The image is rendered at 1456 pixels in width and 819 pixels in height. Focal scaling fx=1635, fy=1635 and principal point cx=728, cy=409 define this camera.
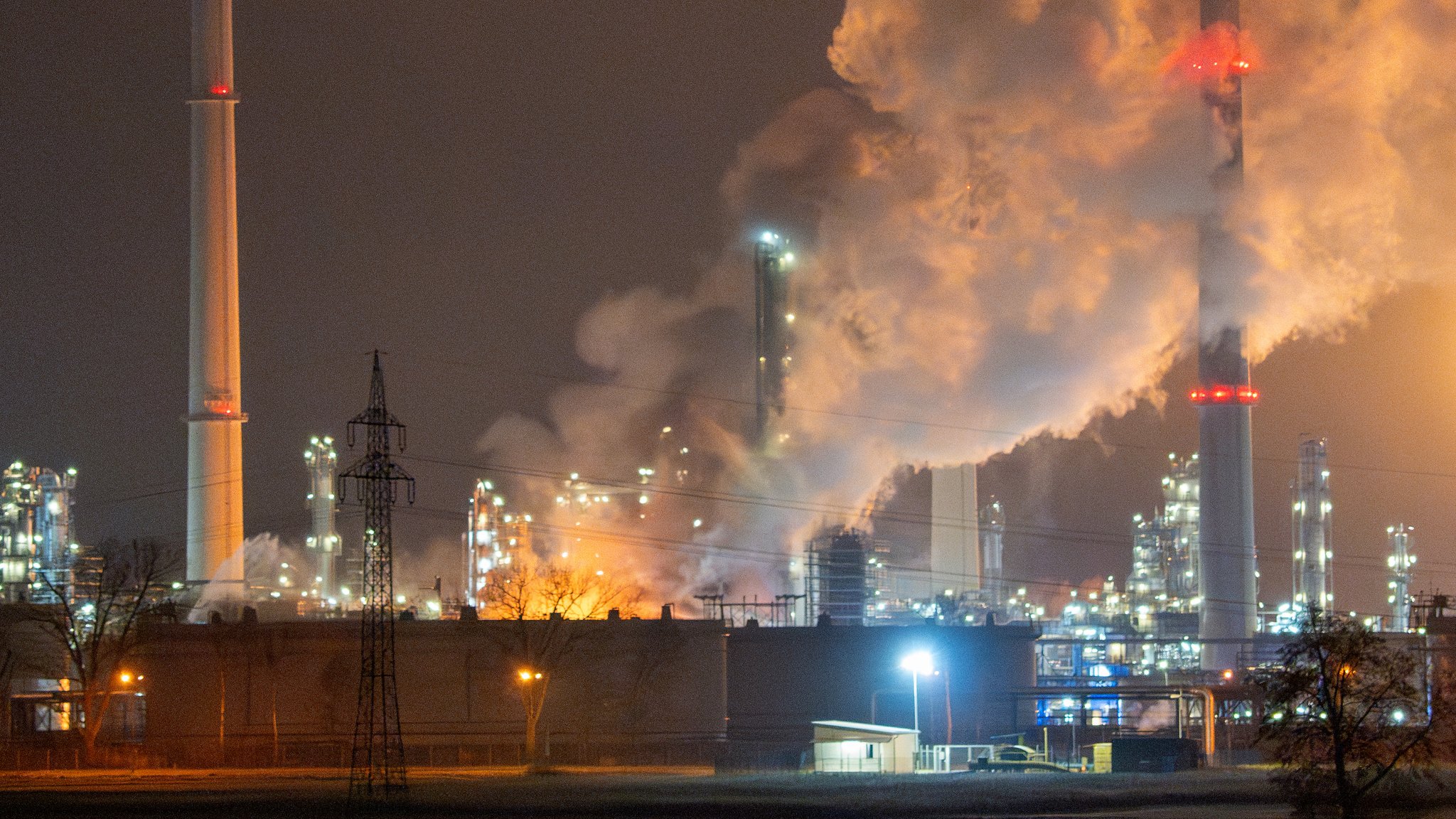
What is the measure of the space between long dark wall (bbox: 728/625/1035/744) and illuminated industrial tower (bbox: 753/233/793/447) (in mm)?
26695

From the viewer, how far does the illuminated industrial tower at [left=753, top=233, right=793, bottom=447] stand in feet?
294

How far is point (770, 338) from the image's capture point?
298 feet

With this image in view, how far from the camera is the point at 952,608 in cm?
8425

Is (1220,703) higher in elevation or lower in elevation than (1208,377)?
lower

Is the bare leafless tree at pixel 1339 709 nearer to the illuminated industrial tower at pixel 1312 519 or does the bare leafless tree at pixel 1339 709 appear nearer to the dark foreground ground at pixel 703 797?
the dark foreground ground at pixel 703 797

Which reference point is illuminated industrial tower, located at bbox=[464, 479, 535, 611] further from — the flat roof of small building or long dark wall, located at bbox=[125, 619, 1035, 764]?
the flat roof of small building

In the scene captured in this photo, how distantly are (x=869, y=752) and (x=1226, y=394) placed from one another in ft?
162

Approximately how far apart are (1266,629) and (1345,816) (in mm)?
72326

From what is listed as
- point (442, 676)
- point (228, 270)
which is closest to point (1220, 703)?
point (442, 676)

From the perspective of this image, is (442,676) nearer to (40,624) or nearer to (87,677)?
(87,677)

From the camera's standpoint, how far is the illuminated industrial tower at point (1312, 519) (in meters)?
113

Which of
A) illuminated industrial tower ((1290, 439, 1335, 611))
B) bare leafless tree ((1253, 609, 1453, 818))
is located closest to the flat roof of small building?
bare leafless tree ((1253, 609, 1453, 818))

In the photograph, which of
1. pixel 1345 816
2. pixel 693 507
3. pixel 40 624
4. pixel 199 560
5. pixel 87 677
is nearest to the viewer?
pixel 1345 816

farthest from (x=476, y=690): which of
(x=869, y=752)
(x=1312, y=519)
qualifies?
(x=1312, y=519)
